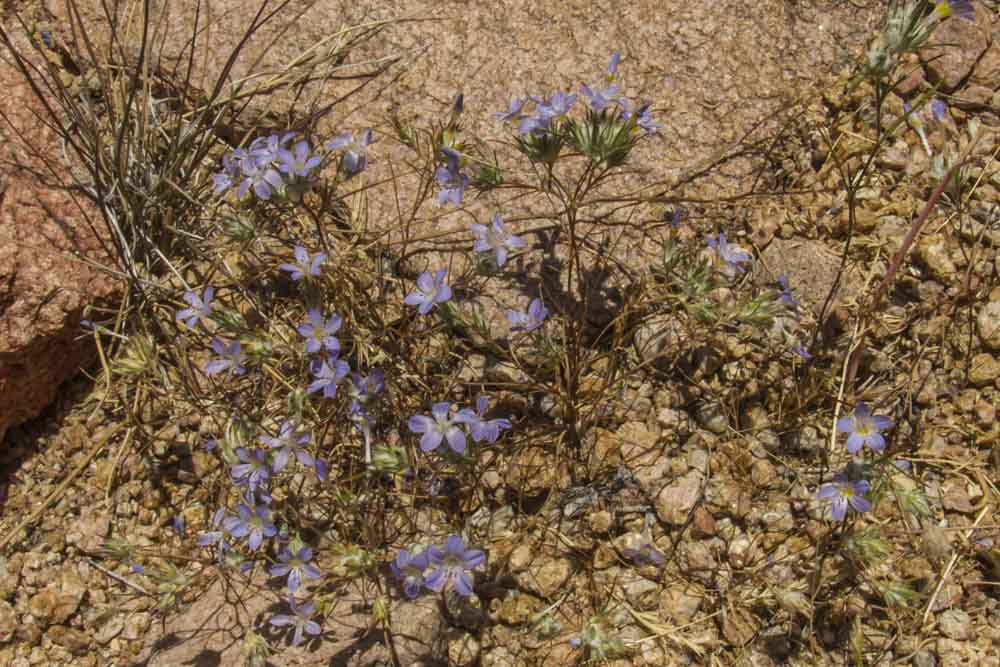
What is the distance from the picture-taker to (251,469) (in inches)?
96.1

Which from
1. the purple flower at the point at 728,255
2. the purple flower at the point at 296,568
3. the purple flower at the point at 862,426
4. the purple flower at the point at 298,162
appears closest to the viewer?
the purple flower at the point at 862,426

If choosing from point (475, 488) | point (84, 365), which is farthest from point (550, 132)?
point (84, 365)

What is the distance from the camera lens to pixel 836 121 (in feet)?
9.67

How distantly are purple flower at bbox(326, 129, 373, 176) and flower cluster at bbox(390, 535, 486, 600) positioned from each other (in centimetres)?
123

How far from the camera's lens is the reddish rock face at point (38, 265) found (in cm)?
272

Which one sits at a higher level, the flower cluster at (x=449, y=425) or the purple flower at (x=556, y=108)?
the purple flower at (x=556, y=108)

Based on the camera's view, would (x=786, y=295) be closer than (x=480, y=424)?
No

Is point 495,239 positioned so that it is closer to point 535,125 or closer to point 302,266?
point 535,125

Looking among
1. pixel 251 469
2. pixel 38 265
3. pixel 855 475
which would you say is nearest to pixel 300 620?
pixel 251 469

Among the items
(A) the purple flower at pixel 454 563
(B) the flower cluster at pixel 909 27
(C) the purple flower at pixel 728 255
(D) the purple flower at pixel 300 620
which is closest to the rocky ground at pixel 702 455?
(D) the purple flower at pixel 300 620

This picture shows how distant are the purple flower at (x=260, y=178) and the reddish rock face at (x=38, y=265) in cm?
67

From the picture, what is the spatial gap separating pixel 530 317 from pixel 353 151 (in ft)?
2.63

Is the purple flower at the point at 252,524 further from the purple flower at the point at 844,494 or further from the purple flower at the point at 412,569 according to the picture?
the purple flower at the point at 844,494

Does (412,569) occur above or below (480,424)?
below
